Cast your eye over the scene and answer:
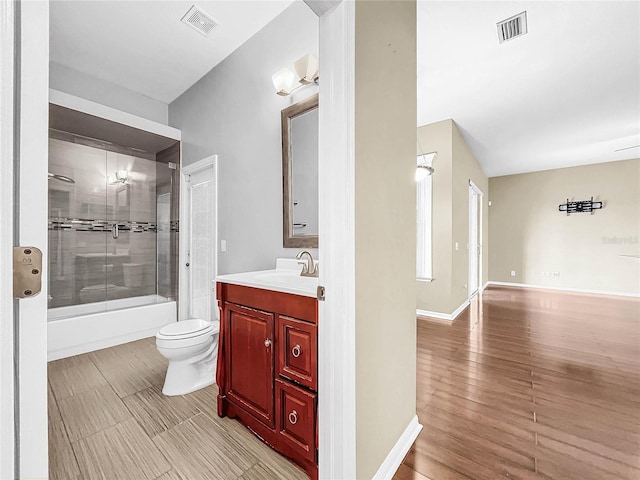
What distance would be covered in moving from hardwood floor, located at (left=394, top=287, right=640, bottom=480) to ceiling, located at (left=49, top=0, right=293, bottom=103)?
331cm

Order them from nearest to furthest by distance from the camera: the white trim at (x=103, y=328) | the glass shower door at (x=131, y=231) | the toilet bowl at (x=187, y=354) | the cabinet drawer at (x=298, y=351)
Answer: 1. the cabinet drawer at (x=298, y=351)
2. the toilet bowl at (x=187, y=354)
3. the white trim at (x=103, y=328)
4. the glass shower door at (x=131, y=231)

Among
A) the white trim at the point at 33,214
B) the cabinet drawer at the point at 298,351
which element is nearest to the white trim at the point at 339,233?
the cabinet drawer at the point at 298,351

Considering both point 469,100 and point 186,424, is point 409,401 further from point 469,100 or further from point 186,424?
point 469,100

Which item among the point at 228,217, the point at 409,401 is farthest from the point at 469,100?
the point at 409,401

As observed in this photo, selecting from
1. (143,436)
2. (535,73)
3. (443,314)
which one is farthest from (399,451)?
(535,73)

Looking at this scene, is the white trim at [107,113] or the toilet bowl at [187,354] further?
the white trim at [107,113]

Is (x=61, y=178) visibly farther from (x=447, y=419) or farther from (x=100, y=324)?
(x=447, y=419)

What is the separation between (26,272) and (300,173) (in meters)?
1.87

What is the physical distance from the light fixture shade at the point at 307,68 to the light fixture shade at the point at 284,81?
0.32 feet

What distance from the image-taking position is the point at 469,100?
3408 millimetres

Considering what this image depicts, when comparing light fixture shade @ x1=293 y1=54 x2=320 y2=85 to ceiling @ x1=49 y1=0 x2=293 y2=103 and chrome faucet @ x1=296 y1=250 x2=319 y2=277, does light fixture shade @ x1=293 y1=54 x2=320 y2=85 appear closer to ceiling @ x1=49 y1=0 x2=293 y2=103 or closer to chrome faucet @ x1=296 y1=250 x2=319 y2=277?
ceiling @ x1=49 y1=0 x2=293 y2=103

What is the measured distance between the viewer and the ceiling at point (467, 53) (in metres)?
2.19

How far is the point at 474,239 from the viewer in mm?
5738

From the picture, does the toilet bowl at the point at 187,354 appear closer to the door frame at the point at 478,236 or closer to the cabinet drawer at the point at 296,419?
the cabinet drawer at the point at 296,419
